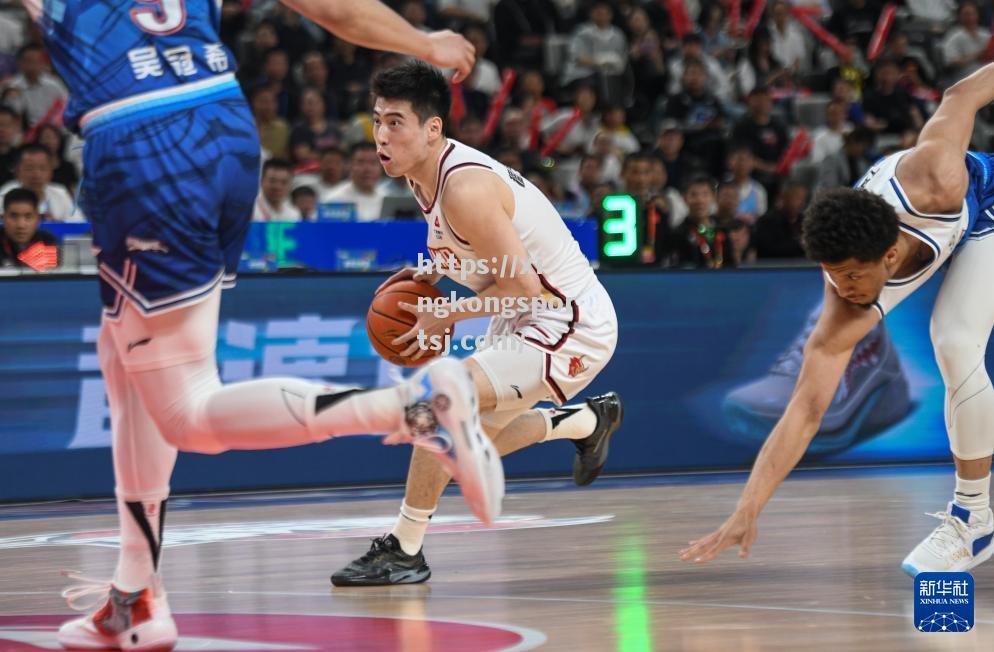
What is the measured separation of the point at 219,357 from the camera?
29.8 ft

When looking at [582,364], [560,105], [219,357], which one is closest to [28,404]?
[219,357]

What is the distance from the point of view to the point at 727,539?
16.9 ft

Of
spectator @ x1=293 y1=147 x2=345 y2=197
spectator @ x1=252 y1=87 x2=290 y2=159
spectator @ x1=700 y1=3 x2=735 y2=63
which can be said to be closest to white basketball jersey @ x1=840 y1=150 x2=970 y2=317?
spectator @ x1=293 y1=147 x2=345 y2=197

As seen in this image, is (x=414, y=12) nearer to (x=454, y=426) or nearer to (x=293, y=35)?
(x=293, y=35)

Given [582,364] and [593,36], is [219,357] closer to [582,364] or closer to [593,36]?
[582,364]

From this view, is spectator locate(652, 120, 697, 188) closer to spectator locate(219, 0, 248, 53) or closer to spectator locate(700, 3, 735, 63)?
spectator locate(700, 3, 735, 63)

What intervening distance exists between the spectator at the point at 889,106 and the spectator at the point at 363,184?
252 inches

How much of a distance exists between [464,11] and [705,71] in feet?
8.35

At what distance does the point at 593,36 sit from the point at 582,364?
10180 millimetres

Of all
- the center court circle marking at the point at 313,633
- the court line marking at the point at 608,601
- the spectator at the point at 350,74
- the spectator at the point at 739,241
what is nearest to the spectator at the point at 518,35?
the spectator at the point at 350,74

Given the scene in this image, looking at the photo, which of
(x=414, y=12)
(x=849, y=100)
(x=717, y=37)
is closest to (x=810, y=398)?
(x=414, y=12)

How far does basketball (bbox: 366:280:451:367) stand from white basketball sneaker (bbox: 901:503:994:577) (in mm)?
2012

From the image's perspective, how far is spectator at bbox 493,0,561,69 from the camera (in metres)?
16.1

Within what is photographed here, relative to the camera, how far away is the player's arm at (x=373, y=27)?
460 centimetres
